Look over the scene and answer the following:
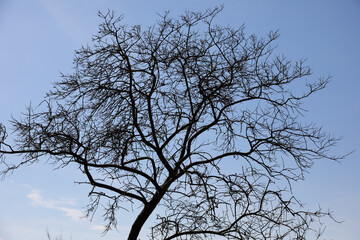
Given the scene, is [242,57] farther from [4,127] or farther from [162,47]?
[4,127]

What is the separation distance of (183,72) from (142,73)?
65 cm

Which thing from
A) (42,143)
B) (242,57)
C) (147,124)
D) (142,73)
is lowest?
(42,143)

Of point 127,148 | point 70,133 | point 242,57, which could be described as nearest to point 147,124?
point 127,148

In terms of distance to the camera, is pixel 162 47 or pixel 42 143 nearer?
pixel 42 143

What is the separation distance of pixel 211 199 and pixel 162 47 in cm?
245

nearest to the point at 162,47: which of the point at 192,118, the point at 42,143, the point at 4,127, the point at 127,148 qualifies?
the point at 192,118

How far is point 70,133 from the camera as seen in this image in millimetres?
6188

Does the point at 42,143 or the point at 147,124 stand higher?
the point at 147,124

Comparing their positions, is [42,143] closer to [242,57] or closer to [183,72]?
[183,72]

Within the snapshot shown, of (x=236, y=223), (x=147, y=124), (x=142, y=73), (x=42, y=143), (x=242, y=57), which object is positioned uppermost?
(x=242, y=57)

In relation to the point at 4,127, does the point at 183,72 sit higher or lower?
higher

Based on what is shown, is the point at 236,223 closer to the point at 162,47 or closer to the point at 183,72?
the point at 183,72

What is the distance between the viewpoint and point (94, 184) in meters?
6.18

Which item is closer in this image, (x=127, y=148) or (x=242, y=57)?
(x=127, y=148)
